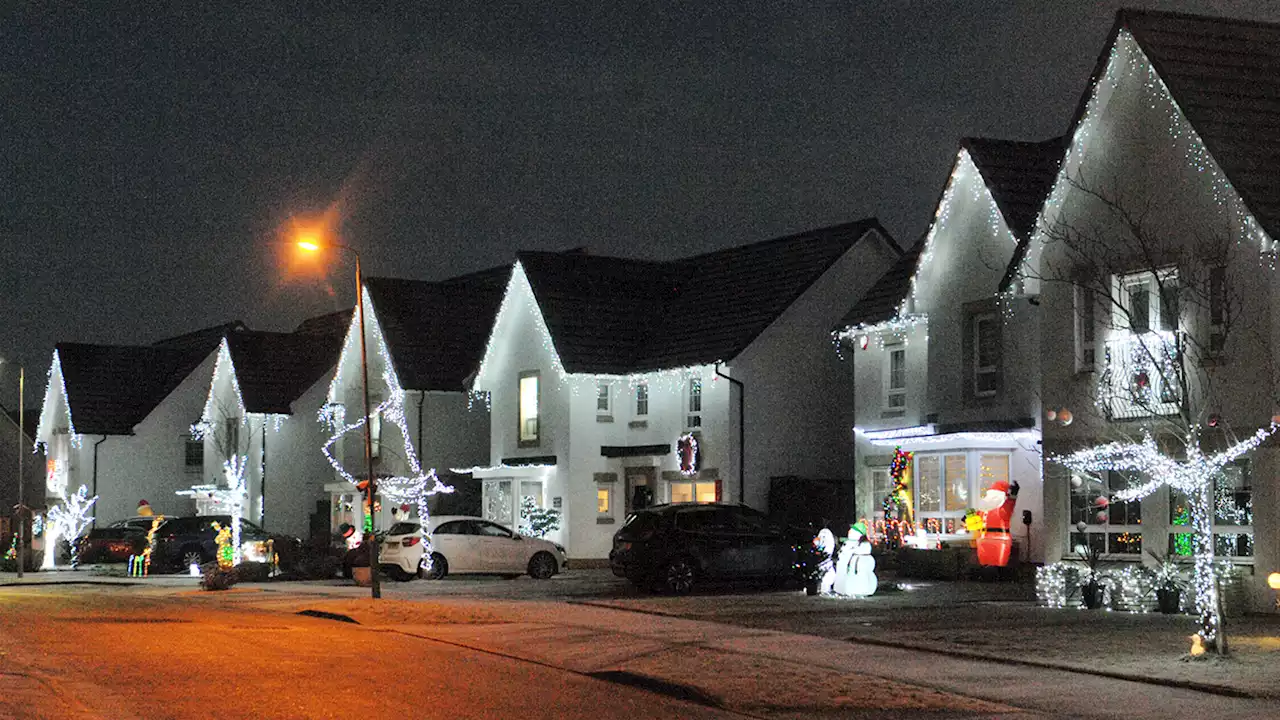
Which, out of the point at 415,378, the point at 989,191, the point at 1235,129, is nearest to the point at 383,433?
the point at 415,378

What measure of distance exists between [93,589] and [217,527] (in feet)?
31.5

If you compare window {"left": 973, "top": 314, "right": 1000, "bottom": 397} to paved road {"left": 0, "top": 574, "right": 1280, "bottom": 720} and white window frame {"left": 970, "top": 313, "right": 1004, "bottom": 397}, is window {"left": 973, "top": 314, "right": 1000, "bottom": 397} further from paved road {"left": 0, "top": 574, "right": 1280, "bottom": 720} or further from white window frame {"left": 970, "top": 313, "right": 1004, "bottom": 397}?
paved road {"left": 0, "top": 574, "right": 1280, "bottom": 720}

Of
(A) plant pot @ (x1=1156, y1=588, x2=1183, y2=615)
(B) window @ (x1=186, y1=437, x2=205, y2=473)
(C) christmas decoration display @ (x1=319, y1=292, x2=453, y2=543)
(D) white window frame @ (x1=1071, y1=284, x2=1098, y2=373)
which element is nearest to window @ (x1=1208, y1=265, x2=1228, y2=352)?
(D) white window frame @ (x1=1071, y1=284, x2=1098, y2=373)

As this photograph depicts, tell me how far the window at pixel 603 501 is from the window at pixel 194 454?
27662 mm

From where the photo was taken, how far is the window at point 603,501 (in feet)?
148

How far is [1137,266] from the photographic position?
82.0 ft

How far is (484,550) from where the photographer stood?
127ft

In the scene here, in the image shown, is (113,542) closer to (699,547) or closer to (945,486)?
(699,547)

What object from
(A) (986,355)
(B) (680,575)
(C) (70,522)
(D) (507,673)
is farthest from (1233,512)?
(C) (70,522)

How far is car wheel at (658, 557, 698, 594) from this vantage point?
3195 cm

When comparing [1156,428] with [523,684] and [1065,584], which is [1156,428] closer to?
[1065,584]

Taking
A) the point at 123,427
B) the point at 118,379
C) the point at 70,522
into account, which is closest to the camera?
the point at 70,522

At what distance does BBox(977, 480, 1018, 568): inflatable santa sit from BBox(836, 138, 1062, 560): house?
29.5 inches

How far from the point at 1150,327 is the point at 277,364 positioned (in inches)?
1769
